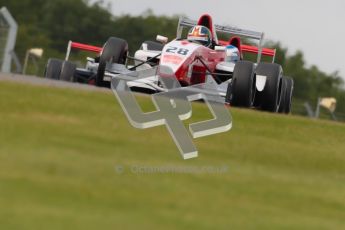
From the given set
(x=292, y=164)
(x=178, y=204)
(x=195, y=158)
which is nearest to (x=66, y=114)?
(x=195, y=158)

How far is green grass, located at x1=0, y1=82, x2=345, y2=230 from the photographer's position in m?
8.30

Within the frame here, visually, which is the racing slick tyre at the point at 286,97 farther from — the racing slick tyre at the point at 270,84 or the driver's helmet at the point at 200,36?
the racing slick tyre at the point at 270,84

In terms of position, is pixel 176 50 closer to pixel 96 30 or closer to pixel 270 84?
pixel 270 84

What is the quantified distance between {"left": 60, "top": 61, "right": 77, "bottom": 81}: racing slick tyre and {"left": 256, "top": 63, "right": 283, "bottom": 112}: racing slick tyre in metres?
3.36

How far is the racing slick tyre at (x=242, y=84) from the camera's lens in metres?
16.1

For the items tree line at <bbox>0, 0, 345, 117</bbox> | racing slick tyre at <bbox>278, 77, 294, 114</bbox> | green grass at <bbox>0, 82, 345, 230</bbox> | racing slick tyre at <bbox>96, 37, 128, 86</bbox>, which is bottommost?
tree line at <bbox>0, 0, 345, 117</bbox>

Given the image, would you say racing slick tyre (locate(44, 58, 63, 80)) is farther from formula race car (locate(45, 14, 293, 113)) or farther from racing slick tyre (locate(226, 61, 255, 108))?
racing slick tyre (locate(226, 61, 255, 108))

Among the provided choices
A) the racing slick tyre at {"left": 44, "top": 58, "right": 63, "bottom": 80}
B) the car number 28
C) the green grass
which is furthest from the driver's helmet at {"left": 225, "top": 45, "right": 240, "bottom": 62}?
the green grass

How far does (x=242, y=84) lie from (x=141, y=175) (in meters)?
6.53

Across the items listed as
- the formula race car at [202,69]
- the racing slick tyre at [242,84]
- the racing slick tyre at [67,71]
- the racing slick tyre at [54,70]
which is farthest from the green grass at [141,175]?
the racing slick tyre at [54,70]

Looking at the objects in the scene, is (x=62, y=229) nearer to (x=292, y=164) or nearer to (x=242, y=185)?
(x=242, y=185)

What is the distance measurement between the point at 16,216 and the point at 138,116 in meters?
5.14

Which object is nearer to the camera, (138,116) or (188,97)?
(138,116)

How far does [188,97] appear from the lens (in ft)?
52.5
